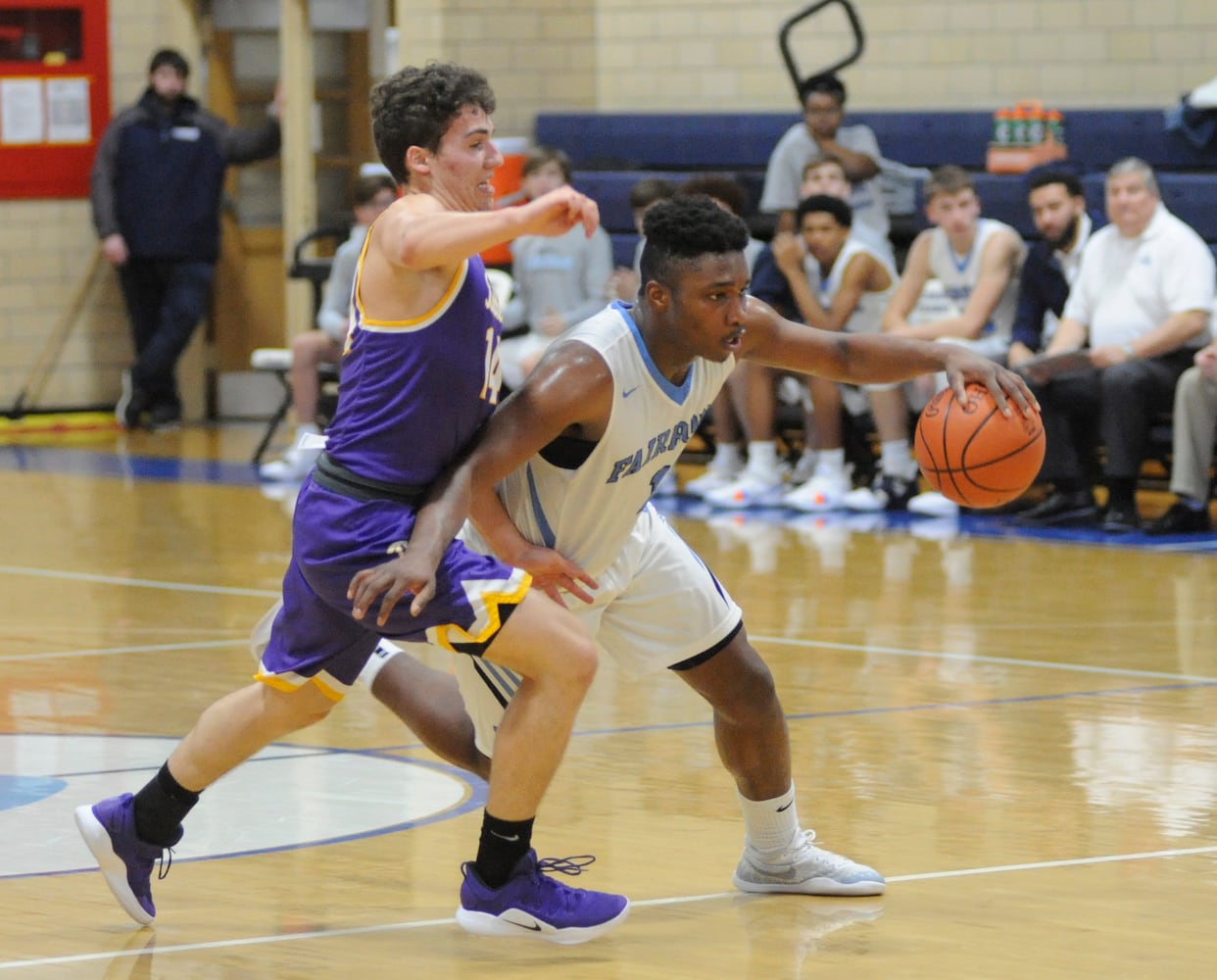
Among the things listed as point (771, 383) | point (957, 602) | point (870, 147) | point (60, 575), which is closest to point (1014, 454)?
point (957, 602)

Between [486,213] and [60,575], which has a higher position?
[486,213]

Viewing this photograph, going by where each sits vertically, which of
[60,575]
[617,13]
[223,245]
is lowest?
[60,575]

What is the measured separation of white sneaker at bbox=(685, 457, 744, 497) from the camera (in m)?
10.8

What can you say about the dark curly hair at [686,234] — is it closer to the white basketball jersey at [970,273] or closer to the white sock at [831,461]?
the white basketball jersey at [970,273]

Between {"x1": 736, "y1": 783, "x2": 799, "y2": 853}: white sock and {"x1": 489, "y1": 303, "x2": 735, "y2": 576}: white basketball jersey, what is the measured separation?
0.56 meters

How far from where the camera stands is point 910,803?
16.4 feet

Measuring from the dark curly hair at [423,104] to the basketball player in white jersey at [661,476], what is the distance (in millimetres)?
424

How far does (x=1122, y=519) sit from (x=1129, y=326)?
0.83 meters

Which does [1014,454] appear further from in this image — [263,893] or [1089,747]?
[263,893]

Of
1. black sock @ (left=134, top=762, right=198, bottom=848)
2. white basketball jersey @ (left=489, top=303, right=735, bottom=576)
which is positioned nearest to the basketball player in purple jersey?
black sock @ (left=134, top=762, right=198, bottom=848)

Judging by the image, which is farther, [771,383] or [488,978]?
[771,383]

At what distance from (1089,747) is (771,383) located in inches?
206

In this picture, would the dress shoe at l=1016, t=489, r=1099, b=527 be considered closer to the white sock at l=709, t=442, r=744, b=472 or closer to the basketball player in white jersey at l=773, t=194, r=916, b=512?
the basketball player in white jersey at l=773, t=194, r=916, b=512

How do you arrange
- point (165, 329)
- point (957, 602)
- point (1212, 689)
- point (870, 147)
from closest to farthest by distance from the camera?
1. point (1212, 689)
2. point (957, 602)
3. point (870, 147)
4. point (165, 329)
